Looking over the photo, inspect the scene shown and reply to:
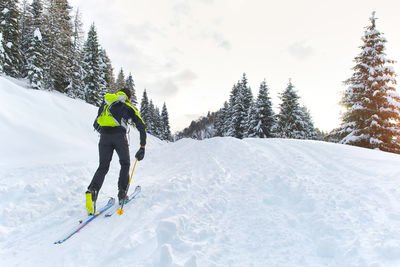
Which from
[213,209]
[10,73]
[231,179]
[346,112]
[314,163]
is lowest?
[213,209]

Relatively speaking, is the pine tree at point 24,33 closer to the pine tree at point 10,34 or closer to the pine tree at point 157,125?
the pine tree at point 10,34

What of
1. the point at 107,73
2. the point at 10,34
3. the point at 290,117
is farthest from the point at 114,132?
the point at 107,73

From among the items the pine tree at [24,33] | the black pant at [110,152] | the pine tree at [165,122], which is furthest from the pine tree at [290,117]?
the pine tree at [24,33]

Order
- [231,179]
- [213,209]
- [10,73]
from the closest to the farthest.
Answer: [213,209]
[231,179]
[10,73]

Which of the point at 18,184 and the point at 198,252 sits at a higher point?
→ the point at 18,184

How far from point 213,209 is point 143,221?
1.28 metres

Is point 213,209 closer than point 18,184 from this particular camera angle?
Yes

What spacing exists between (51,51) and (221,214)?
33201mm

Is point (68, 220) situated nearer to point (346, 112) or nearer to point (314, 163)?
point (314, 163)

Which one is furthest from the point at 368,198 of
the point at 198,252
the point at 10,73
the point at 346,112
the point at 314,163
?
the point at 10,73

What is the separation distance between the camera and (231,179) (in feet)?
A: 17.4

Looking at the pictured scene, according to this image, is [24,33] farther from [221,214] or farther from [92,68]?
[221,214]

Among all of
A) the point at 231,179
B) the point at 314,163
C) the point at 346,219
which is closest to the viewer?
the point at 346,219

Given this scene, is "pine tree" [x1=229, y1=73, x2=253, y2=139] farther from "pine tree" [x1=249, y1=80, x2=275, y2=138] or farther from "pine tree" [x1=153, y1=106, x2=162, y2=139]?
"pine tree" [x1=153, y1=106, x2=162, y2=139]
